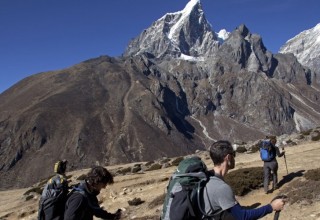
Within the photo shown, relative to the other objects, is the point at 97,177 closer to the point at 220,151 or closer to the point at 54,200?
the point at 54,200

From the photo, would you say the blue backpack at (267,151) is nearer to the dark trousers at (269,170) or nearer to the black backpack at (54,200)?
the dark trousers at (269,170)

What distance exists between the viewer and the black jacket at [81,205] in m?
7.46

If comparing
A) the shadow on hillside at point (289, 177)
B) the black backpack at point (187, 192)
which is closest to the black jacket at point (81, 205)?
the black backpack at point (187, 192)

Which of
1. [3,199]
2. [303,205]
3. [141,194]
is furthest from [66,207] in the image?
[3,199]

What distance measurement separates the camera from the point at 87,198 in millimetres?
7656

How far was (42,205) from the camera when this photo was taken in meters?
8.24

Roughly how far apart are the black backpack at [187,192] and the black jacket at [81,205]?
189 cm

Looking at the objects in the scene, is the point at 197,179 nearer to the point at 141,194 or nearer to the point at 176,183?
the point at 176,183

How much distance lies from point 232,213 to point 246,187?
1389 cm

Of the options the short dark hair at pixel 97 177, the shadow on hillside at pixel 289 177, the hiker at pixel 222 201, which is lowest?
the shadow on hillside at pixel 289 177

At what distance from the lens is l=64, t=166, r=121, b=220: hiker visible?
24.5ft

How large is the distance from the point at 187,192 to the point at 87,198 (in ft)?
7.61

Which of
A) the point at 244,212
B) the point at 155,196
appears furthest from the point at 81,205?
the point at 155,196

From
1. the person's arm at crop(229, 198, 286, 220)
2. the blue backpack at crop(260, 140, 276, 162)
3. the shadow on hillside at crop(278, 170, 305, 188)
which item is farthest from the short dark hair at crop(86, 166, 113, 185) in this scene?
the shadow on hillside at crop(278, 170, 305, 188)
